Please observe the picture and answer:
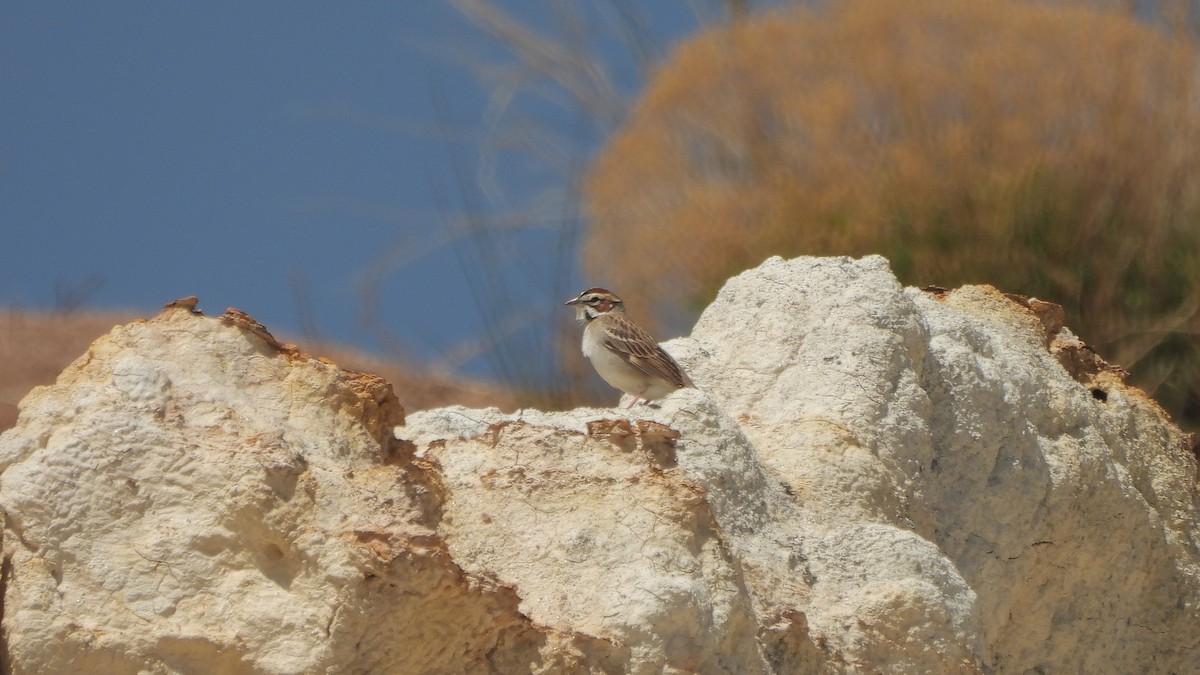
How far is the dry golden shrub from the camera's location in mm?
9180

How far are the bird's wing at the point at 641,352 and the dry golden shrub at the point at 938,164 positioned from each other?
117 inches

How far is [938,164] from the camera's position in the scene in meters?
9.84

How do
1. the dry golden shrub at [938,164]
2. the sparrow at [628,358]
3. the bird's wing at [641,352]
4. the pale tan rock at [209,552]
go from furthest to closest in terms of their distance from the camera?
1. the dry golden shrub at [938,164]
2. the sparrow at [628,358]
3. the bird's wing at [641,352]
4. the pale tan rock at [209,552]

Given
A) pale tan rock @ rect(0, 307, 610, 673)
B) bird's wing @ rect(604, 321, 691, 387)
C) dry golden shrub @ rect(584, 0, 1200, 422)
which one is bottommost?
pale tan rock @ rect(0, 307, 610, 673)

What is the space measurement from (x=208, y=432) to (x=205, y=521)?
0.18 m

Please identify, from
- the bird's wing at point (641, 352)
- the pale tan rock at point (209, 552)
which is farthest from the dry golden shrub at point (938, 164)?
→ the pale tan rock at point (209, 552)

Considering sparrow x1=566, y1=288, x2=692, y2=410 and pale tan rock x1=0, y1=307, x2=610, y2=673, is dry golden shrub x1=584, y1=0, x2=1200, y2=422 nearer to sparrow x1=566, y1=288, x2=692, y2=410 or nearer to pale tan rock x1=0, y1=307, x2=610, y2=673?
sparrow x1=566, y1=288, x2=692, y2=410

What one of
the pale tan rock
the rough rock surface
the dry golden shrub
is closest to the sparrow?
the rough rock surface

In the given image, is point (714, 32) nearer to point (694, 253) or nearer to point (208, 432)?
point (694, 253)

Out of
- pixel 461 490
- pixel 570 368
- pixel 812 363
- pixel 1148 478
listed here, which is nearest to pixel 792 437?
pixel 812 363

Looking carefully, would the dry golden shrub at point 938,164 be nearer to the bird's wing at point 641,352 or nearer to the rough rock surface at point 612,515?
the bird's wing at point 641,352

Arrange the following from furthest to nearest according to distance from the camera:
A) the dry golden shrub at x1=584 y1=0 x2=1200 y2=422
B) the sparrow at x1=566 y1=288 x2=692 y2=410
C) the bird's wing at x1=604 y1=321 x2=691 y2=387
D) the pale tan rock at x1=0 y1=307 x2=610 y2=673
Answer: the dry golden shrub at x1=584 y1=0 x2=1200 y2=422
the sparrow at x1=566 y1=288 x2=692 y2=410
the bird's wing at x1=604 y1=321 x2=691 y2=387
the pale tan rock at x1=0 y1=307 x2=610 y2=673

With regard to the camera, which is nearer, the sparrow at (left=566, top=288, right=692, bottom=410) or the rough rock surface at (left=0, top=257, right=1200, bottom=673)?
the rough rock surface at (left=0, top=257, right=1200, bottom=673)

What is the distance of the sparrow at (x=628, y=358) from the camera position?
5.68 metres
